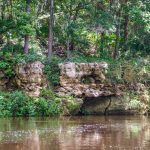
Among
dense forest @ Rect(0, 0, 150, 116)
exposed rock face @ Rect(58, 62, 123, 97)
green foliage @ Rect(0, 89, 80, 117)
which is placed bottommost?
green foliage @ Rect(0, 89, 80, 117)

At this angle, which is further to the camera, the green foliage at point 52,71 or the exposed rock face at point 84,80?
the green foliage at point 52,71

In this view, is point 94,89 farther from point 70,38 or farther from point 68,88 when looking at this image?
point 70,38

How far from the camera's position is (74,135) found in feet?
66.1

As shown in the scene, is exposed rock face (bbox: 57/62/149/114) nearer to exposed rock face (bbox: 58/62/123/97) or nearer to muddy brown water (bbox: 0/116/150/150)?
exposed rock face (bbox: 58/62/123/97)

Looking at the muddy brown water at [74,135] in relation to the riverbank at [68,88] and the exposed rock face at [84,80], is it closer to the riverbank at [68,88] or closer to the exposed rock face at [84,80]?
the riverbank at [68,88]

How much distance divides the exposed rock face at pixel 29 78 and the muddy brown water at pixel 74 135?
5054 millimetres

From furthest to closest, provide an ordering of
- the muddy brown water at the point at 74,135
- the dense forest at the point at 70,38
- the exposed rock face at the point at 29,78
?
the dense forest at the point at 70,38
the exposed rock face at the point at 29,78
the muddy brown water at the point at 74,135

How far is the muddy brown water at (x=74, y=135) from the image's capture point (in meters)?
17.0

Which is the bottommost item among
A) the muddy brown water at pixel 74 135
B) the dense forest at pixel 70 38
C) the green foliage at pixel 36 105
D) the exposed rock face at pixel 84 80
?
the muddy brown water at pixel 74 135

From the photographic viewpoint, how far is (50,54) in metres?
34.8

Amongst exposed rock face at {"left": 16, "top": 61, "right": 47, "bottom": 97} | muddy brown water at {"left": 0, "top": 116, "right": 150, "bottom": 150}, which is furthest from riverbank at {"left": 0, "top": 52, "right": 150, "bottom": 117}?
muddy brown water at {"left": 0, "top": 116, "right": 150, "bottom": 150}

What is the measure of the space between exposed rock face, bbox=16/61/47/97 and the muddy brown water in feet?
16.6

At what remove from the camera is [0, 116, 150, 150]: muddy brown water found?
55.9 ft

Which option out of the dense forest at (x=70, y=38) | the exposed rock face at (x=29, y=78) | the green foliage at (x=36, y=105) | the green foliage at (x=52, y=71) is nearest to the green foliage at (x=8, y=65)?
the dense forest at (x=70, y=38)
